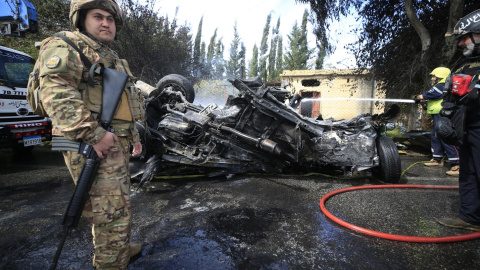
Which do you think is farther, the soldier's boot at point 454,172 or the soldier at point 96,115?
the soldier's boot at point 454,172

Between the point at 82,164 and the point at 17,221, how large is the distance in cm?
182

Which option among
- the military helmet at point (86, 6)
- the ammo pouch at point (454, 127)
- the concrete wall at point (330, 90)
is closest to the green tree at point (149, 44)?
the concrete wall at point (330, 90)

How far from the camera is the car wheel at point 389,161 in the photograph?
137 inches

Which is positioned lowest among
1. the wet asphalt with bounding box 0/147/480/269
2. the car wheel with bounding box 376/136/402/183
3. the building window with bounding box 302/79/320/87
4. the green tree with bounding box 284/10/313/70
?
the wet asphalt with bounding box 0/147/480/269

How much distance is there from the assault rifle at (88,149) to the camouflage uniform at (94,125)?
6 centimetres

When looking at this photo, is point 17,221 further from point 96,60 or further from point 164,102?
point 164,102

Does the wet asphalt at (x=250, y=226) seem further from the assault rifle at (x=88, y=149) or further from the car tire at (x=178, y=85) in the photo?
the car tire at (x=178, y=85)

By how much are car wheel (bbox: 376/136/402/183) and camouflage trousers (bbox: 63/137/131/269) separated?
3398 millimetres

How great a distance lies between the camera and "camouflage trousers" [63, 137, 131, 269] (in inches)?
58.8

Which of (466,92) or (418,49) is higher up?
(418,49)

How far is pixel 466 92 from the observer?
2.12 metres

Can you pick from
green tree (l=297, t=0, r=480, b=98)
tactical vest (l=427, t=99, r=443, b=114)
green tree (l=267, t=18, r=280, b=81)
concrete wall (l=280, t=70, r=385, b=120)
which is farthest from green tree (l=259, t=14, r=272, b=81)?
tactical vest (l=427, t=99, r=443, b=114)

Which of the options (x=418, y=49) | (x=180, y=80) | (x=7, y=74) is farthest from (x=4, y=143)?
(x=418, y=49)

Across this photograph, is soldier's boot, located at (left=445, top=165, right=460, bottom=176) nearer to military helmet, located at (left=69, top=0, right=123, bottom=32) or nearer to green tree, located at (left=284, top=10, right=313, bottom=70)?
military helmet, located at (left=69, top=0, right=123, bottom=32)
